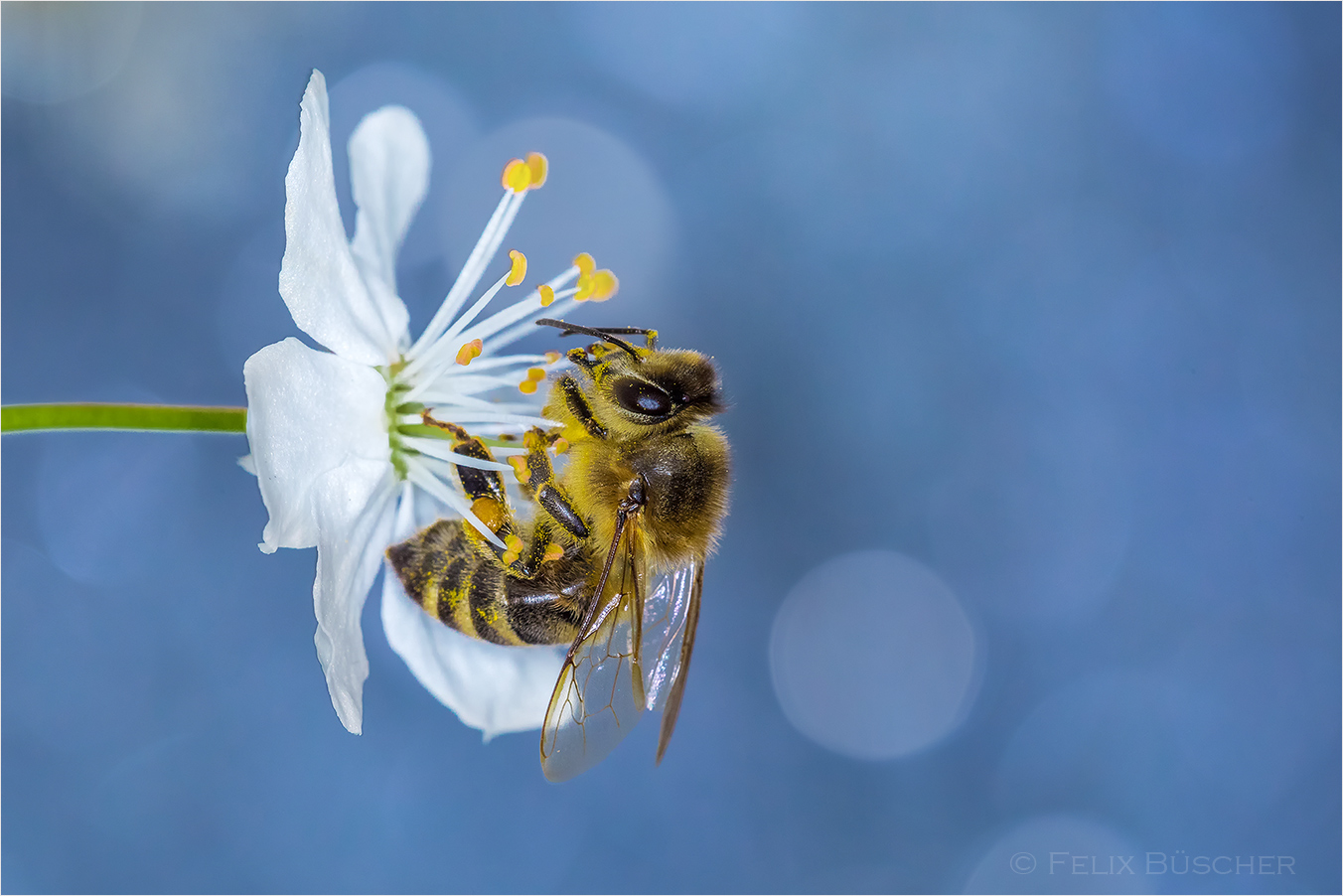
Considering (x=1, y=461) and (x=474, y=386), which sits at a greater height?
(x=474, y=386)

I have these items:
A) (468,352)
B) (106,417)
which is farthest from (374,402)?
(106,417)

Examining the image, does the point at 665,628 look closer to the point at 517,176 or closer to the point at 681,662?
the point at 681,662

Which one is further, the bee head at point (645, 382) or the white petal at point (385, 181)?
the white petal at point (385, 181)

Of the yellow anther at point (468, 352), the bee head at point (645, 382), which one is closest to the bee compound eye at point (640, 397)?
the bee head at point (645, 382)

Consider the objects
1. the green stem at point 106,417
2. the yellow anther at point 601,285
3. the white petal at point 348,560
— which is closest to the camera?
the green stem at point 106,417

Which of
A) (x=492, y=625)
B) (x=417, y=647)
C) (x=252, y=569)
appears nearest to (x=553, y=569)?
(x=492, y=625)

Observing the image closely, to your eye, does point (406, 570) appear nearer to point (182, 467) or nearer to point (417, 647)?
point (417, 647)

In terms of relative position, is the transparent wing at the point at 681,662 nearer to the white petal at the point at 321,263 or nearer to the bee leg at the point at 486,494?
the bee leg at the point at 486,494
